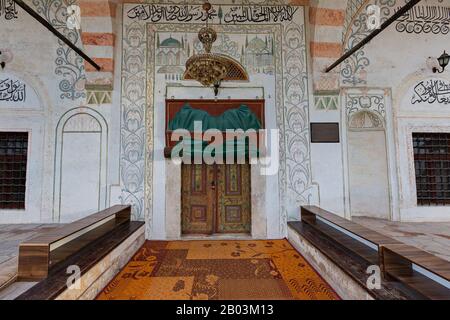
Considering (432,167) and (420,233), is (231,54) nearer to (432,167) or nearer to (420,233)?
(420,233)

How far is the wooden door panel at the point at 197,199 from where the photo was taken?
416 cm

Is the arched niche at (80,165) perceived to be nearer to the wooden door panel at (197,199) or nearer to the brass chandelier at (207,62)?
the wooden door panel at (197,199)

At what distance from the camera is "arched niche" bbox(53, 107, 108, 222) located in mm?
4066

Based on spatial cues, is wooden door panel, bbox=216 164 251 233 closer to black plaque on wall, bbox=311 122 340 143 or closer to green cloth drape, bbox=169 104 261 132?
green cloth drape, bbox=169 104 261 132

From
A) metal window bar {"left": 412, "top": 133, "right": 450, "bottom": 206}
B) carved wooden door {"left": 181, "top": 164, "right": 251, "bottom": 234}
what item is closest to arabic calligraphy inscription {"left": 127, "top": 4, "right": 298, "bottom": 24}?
carved wooden door {"left": 181, "top": 164, "right": 251, "bottom": 234}

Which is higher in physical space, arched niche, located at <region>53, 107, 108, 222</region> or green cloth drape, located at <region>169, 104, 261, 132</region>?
green cloth drape, located at <region>169, 104, 261, 132</region>

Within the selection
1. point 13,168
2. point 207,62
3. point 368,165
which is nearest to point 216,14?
point 207,62

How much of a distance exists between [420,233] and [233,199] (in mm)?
2732

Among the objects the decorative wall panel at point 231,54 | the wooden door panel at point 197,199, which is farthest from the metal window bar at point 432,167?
the wooden door panel at point 197,199

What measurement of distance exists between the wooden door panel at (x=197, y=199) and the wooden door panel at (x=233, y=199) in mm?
132

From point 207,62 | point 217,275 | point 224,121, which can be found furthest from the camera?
point 224,121

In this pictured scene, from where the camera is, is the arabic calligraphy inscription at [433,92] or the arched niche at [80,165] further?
the arabic calligraphy inscription at [433,92]

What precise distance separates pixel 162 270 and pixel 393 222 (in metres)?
3.90

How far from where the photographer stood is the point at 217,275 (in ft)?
8.64
